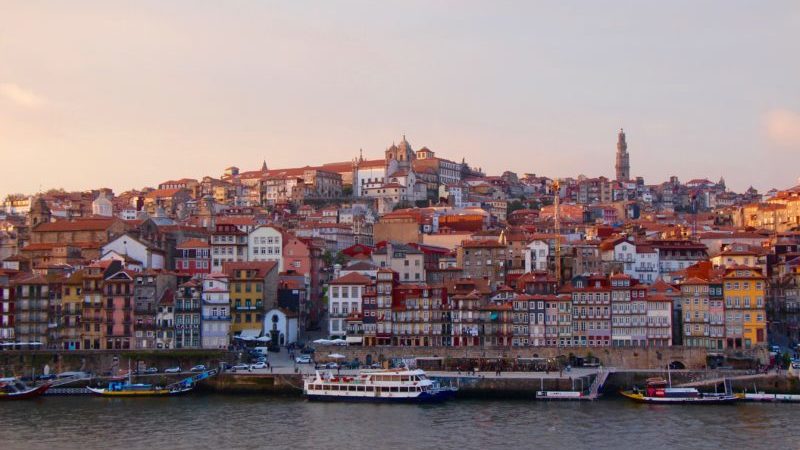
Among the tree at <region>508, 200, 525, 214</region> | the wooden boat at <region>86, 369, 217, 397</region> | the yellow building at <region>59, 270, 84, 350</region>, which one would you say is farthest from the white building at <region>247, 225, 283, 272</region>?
the tree at <region>508, 200, 525, 214</region>

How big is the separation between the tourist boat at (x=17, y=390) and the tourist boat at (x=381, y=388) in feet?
51.1

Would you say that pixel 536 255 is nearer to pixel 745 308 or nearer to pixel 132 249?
pixel 745 308

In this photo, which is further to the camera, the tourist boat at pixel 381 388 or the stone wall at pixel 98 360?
the stone wall at pixel 98 360

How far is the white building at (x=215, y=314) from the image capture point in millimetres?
68625

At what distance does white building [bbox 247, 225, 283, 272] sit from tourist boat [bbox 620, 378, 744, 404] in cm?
3476

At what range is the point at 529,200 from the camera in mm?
144875

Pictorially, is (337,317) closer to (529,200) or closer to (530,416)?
(530,416)

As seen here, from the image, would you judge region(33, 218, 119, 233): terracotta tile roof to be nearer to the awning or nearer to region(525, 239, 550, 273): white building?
the awning

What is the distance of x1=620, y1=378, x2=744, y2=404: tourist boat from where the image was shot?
55875 mm

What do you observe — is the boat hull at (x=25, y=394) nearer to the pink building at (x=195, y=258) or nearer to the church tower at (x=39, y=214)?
the pink building at (x=195, y=258)

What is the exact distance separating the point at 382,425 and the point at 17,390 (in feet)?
77.4

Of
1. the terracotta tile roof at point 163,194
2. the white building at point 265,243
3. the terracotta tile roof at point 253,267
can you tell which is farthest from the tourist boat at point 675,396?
the terracotta tile roof at point 163,194

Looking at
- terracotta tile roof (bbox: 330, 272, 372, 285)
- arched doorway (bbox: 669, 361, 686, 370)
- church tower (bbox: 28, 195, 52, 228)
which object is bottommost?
arched doorway (bbox: 669, 361, 686, 370)

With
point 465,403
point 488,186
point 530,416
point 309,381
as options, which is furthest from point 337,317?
point 488,186
